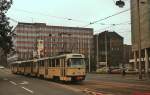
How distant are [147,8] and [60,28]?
19702 millimetres

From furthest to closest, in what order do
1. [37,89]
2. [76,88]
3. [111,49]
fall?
[111,49] → [76,88] → [37,89]

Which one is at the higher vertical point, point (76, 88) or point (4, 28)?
point (4, 28)

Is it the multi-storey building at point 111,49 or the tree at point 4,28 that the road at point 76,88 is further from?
the multi-storey building at point 111,49

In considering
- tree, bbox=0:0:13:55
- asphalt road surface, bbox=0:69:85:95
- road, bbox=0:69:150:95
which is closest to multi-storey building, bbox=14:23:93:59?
tree, bbox=0:0:13:55

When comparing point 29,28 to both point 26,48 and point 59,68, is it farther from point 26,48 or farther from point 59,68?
point 59,68

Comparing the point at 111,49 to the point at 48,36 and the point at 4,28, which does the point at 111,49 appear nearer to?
the point at 48,36

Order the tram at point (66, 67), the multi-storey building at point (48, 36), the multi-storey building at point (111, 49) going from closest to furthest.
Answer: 1. the tram at point (66, 67)
2. the multi-storey building at point (48, 36)
3. the multi-storey building at point (111, 49)

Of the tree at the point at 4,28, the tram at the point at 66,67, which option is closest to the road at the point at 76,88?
the tram at the point at 66,67

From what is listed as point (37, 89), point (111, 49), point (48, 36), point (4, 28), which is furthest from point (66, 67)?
point (111, 49)

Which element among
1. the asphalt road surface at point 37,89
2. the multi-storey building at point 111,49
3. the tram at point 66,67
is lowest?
the asphalt road surface at point 37,89

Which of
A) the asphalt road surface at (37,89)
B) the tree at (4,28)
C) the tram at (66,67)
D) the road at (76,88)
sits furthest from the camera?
the tree at (4,28)

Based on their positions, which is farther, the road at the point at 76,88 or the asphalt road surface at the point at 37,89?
the asphalt road surface at the point at 37,89

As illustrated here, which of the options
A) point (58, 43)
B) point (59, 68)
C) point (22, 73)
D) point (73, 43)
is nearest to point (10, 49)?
point (22, 73)

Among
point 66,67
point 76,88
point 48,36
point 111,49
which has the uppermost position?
point 48,36
